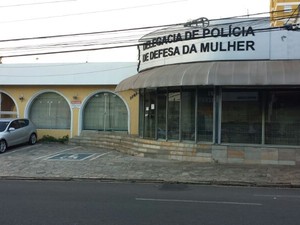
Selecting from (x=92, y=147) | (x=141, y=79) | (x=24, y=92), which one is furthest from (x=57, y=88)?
(x=141, y=79)

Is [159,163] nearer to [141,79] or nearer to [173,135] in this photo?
[173,135]

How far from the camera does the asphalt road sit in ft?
24.6

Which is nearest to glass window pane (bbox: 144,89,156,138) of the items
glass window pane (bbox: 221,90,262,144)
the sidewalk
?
the sidewalk

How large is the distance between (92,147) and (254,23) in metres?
10.8

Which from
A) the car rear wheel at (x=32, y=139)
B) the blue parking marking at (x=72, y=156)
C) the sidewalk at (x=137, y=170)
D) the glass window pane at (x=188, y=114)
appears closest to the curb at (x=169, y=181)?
the sidewalk at (x=137, y=170)

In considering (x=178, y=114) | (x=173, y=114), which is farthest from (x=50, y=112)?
(x=178, y=114)

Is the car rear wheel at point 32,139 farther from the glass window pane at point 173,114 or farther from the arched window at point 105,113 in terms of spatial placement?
the glass window pane at point 173,114

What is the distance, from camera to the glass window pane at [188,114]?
1747 cm

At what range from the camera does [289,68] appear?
602 inches

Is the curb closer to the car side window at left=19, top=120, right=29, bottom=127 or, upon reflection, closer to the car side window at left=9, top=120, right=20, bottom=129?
the car side window at left=9, top=120, right=20, bottom=129

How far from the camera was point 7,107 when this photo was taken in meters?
26.3

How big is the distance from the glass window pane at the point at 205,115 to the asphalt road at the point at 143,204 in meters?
4.87

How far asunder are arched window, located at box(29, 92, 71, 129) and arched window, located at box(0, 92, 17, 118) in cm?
129

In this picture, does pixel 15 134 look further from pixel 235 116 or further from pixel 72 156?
pixel 235 116
